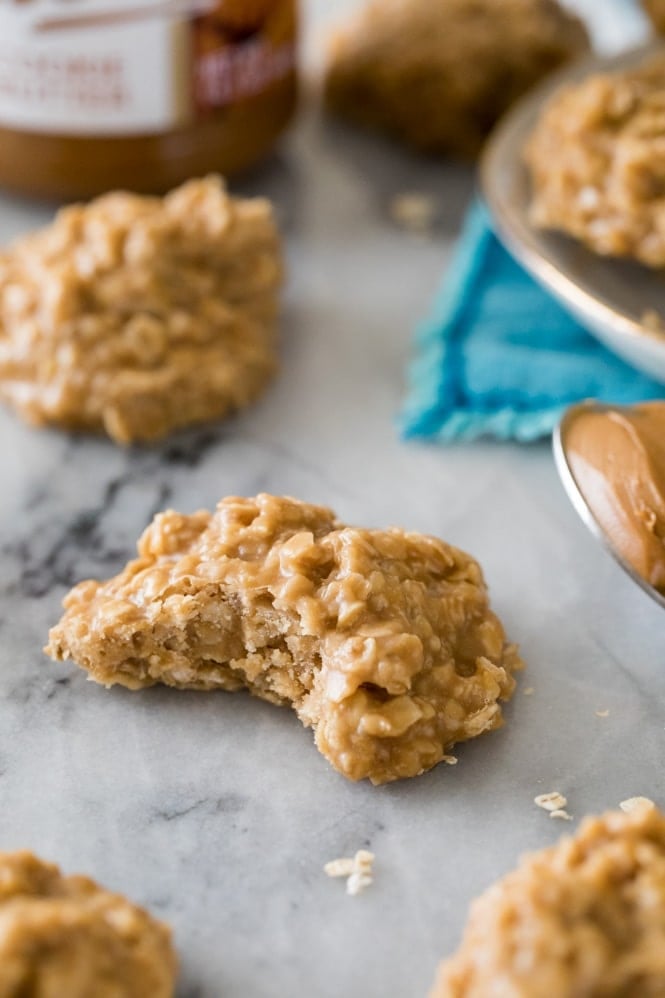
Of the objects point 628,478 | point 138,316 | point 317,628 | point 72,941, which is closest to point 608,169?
point 628,478

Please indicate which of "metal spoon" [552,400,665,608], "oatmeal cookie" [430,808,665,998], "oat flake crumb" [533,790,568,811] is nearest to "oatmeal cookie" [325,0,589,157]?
"metal spoon" [552,400,665,608]

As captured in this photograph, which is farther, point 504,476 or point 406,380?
point 406,380

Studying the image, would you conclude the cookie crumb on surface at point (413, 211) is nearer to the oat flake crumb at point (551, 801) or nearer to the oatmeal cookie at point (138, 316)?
the oatmeal cookie at point (138, 316)

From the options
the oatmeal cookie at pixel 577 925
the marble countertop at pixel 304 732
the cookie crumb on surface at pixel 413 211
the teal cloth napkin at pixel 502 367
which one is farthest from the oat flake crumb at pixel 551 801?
the cookie crumb on surface at pixel 413 211

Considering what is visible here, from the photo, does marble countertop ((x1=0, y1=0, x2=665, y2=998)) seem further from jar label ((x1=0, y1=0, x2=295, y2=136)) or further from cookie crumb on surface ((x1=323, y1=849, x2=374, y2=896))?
jar label ((x1=0, y1=0, x2=295, y2=136))

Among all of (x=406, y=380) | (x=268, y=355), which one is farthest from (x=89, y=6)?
(x=406, y=380)

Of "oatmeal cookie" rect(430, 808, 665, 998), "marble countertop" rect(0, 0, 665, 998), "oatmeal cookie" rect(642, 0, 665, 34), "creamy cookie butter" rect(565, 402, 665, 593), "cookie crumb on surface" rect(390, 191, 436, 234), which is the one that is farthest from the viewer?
"oatmeal cookie" rect(642, 0, 665, 34)

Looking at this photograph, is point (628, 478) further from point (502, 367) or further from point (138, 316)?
point (138, 316)

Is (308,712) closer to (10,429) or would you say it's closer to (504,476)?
(504,476)

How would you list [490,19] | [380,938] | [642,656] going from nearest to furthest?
1. [380,938]
2. [642,656]
3. [490,19]
